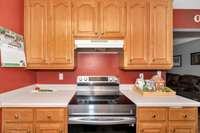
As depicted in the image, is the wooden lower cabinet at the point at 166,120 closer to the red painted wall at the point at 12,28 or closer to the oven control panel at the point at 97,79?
the oven control panel at the point at 97,79

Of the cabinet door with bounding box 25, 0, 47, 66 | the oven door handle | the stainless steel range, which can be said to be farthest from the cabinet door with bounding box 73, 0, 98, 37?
the oven door handle

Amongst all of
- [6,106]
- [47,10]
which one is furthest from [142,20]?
[6,106]

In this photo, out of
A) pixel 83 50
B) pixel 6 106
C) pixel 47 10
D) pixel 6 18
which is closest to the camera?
pixel 6 106

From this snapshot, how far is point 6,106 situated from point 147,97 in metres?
1.64

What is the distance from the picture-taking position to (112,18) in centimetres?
A: 293

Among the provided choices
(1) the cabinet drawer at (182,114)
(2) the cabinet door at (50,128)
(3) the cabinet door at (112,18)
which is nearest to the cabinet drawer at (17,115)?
(2) the cabinet door at (50,128)

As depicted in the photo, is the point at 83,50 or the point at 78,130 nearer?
the point at 78,130

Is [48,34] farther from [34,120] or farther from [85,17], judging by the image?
[34,120]

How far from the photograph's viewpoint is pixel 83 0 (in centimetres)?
292

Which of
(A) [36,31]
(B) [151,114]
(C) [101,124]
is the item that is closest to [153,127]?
(B) [151,114]

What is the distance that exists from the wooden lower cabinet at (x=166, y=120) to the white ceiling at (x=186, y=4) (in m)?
1.71

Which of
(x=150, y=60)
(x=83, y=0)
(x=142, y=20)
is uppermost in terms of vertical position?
(x=83, y=0)

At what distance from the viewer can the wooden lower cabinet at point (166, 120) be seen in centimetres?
234

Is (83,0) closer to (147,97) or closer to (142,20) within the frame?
(142,20)
